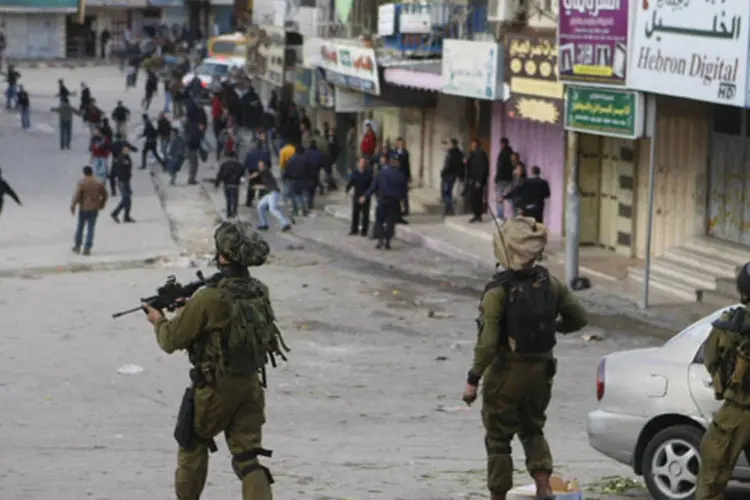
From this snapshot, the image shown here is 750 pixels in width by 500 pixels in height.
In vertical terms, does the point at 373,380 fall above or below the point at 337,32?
below

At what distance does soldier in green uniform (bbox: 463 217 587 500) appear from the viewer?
8.90 metres

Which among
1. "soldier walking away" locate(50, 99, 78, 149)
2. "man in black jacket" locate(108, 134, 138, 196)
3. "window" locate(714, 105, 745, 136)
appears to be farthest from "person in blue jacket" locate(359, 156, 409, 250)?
"soldier walking away" locate(50, 99, 78, 149)

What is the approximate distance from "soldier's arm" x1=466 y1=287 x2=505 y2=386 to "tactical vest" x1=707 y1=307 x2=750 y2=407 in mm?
1072

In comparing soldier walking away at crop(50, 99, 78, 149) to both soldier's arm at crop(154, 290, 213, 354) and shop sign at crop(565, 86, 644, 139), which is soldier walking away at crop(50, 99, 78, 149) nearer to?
shop sign at crop(565, 86, 644, 139)

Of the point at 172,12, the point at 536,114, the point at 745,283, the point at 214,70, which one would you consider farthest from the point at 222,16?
the point at 745,283

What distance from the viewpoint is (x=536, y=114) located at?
25141 mm

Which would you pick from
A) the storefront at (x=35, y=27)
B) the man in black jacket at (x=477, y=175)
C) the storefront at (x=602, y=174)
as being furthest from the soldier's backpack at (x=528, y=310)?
the storefront at (x=35, y=27)

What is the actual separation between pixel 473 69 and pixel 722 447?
743 inches

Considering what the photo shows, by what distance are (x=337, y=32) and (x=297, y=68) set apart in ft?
8.38

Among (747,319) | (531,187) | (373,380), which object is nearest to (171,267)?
(531,187)

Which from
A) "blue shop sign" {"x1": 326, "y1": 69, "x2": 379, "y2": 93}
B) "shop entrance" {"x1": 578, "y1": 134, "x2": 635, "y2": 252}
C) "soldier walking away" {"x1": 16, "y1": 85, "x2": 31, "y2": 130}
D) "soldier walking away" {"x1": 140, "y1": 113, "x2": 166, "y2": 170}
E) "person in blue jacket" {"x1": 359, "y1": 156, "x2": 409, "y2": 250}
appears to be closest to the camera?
"shop entrance" {"x1": 578, "y1": 134, "x2": 635, "y2": 252}

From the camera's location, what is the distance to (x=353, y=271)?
24.7 meters

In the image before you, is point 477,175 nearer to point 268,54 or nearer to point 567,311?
point 268,54

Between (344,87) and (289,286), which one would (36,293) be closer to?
(289,286)
